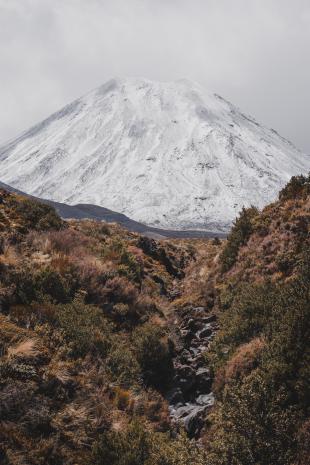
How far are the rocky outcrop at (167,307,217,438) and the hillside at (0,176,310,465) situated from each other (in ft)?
0.13

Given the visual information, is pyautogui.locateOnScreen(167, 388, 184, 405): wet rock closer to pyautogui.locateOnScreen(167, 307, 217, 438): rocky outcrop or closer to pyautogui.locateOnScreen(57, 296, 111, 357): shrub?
pyautogui.locateOnScreen(167, 307, 217, 438): rocky outcrop

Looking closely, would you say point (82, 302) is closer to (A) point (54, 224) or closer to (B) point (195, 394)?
(B) point (195, 394)

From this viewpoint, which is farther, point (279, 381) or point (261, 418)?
point (279, 381)

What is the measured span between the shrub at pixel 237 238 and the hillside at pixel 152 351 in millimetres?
61

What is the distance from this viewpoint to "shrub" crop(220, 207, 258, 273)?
17.7m

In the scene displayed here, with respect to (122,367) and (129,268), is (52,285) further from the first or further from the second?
(129,268)

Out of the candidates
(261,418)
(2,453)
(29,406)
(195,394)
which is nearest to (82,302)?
(195,394)

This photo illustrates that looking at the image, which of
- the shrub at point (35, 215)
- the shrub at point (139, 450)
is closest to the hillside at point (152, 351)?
the shrub at point (139, 450)

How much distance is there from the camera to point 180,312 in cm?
1630

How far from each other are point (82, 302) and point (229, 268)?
21.3ft

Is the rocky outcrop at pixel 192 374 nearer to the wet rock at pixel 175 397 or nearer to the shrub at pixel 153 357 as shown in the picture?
the wet rock at pixel 175 397

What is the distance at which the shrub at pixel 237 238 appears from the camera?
58.0 feet

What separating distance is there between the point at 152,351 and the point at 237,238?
300 inches

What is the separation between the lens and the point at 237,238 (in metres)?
18.3
